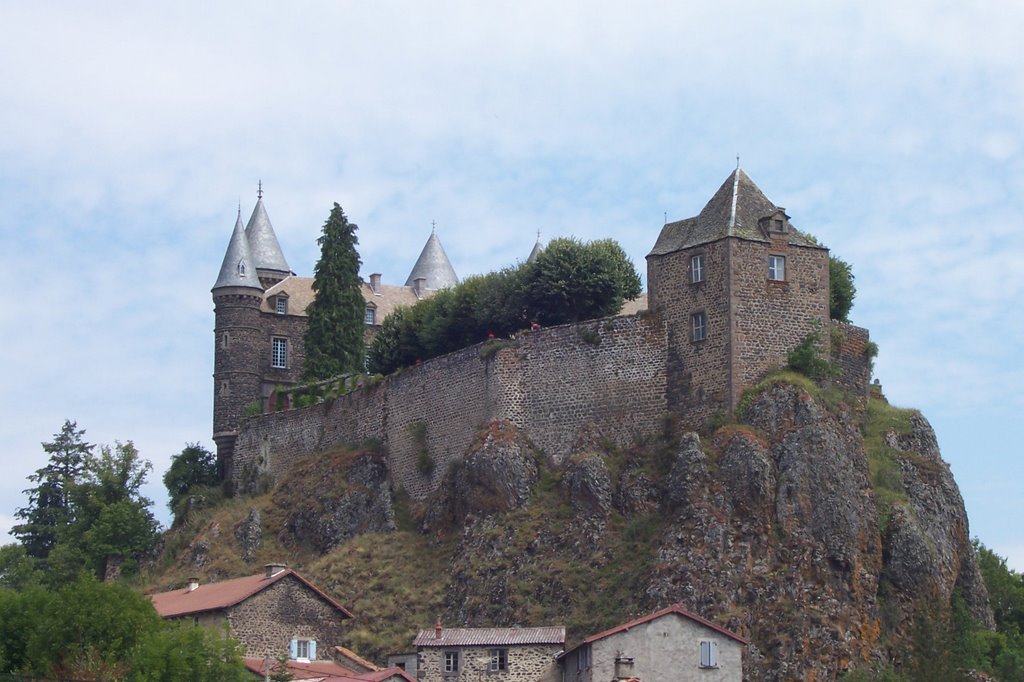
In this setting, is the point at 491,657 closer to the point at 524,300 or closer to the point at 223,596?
the point at 223,596

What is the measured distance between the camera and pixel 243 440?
87.1 metres

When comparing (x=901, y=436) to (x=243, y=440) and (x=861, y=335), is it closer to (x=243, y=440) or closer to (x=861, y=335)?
(x=861, y=335)

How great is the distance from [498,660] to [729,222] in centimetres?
1807

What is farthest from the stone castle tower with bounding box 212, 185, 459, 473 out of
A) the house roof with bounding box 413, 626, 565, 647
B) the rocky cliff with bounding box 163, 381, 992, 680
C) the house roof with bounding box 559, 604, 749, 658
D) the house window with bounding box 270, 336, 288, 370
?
the house roof with bounding box 559, 604, 749, 658

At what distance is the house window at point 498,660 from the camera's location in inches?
2459

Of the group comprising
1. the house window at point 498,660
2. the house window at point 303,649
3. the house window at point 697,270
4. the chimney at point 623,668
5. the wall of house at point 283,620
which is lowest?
the chimney at point 623,668

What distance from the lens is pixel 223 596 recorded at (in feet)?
218

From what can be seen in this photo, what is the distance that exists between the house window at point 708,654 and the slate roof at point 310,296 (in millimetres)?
34659

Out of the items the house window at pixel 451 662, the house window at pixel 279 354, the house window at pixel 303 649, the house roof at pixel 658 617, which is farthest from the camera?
the house window at pixel 279 354

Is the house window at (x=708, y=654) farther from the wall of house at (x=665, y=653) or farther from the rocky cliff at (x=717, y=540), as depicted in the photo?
the rocky cliff at (x=717, y=540)

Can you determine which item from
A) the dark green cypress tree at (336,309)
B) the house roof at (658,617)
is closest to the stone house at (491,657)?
the house roof at (658,617)

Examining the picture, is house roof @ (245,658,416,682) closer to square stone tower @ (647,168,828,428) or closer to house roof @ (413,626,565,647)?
house roof @ (413,626,565,647)

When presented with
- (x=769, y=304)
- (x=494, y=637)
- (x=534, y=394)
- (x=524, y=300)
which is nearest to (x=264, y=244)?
(x=524, y=300)

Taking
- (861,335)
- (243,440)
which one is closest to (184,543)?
(243,440)
